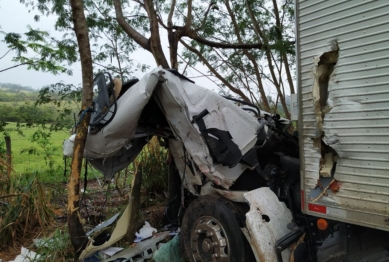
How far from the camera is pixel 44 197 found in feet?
17.2

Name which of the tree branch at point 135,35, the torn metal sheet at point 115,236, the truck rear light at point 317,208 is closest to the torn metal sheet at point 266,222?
the truck rear light at point 317,208

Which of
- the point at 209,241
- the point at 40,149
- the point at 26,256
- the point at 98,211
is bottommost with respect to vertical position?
the point at 26,256

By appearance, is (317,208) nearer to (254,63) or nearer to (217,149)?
(217,149)

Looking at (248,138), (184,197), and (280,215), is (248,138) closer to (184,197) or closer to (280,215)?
(280,215)

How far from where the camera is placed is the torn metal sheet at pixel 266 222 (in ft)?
9.84

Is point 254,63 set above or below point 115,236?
above

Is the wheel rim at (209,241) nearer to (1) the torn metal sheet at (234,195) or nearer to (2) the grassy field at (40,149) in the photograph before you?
(1) the torn metal sheet at (234,195)

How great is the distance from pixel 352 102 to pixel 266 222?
1.25 metres

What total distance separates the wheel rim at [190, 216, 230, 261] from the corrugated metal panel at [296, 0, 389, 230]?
91 centimetres

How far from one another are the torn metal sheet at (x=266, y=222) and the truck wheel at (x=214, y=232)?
19cm

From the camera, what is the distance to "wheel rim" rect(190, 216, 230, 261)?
3293 millimetres

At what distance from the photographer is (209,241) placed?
133 inches

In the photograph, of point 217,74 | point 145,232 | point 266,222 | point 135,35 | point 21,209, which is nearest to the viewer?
point 266,222

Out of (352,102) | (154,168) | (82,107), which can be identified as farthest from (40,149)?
(352,102)
